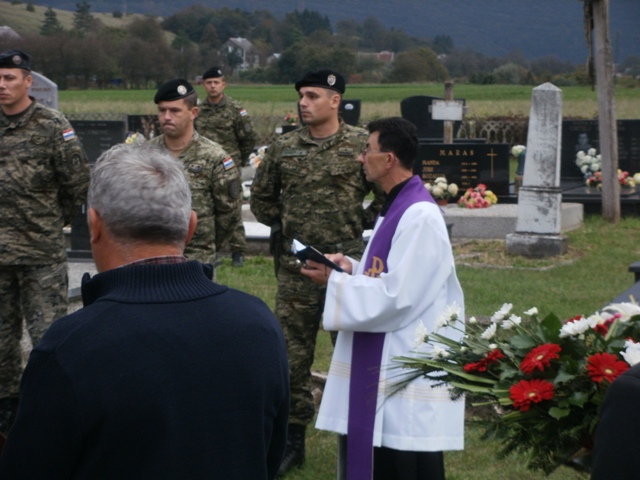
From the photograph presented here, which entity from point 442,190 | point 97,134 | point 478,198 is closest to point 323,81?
point 442,190

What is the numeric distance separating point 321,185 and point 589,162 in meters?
12.2

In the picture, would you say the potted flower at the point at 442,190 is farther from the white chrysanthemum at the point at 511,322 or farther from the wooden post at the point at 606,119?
the white chrysanthemum at the point at 511,322

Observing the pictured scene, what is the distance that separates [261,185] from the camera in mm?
6020

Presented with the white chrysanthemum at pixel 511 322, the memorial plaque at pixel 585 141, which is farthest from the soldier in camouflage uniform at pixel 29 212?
the memorial plaque at pixel 585 141

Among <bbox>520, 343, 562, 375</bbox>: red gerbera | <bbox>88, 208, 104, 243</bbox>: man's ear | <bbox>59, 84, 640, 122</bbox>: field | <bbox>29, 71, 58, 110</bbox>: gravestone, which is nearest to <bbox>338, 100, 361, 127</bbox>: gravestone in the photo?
<bbox>29, 71, 58, 110</bbox>: gravestone

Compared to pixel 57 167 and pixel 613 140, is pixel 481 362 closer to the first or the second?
pixel 57 167

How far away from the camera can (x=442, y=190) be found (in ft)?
46.5

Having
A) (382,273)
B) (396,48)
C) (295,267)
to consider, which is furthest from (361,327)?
(396,48)

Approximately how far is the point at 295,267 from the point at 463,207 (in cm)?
892

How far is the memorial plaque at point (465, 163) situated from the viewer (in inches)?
587

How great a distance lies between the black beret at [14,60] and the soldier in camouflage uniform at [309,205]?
1.57 m

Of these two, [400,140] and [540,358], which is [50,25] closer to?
[400,140]

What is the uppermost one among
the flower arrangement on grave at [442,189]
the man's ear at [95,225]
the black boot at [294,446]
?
the man's ear at [95,225]

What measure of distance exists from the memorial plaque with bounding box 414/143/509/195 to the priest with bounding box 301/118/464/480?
10.3 m
